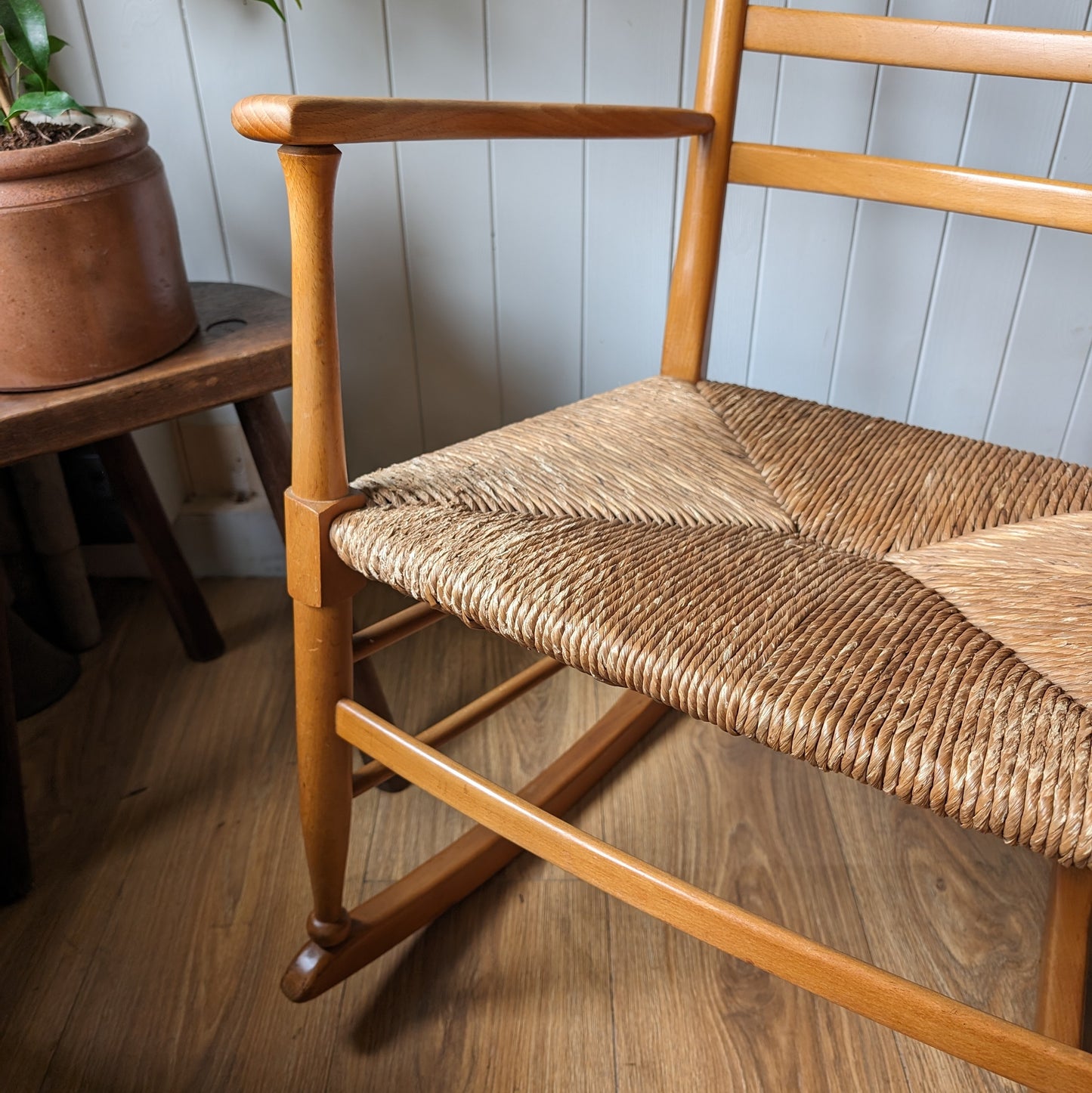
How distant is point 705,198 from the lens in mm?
789

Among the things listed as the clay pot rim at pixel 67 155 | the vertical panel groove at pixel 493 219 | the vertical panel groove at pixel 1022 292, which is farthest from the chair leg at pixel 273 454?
the vertical panel groove at pixel 1022 292

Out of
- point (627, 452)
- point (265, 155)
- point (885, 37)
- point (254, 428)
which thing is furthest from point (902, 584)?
point (265, 155)

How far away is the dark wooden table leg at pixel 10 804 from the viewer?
0.79 metres

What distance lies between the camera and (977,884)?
2.84 ft

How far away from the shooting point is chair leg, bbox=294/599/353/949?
640mm

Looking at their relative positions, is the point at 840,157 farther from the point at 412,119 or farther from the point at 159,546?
the point at 159,546

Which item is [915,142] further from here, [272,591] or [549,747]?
[272,591]

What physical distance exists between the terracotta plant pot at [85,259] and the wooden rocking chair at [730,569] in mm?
246

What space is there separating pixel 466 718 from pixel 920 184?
55 centimetres

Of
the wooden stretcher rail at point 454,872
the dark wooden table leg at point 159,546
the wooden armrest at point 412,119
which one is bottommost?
the wooden stretcher rail at point 454,872

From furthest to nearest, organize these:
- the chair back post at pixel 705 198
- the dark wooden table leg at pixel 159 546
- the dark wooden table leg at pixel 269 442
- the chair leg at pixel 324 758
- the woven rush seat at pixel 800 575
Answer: the dark wooden table leg at pixel 159 546 → the dark wooden table leg at pixel 269 442 → the chair back post at pixel 705 198 → the chair leg at pixel 324 758 → the woven rush seat at pixel 800 575

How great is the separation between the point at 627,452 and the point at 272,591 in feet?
2.27

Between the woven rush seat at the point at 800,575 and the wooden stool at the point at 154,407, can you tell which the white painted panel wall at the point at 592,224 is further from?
the woven rush seat at the point at 800,575

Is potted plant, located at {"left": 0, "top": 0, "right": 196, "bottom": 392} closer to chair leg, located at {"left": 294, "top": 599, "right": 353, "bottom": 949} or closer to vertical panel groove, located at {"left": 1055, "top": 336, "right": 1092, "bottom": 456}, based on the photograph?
chair leg, located at {"left": 294, "top": 599, "right": 353, "bottom": 949}
